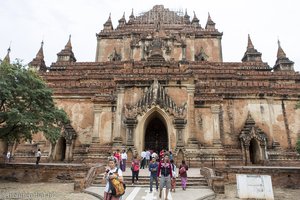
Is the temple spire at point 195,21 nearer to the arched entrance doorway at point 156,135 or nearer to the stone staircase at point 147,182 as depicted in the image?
the arched entrance doorway at point 156,135

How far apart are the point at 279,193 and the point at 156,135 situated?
9902mm

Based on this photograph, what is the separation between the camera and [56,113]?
16.9 meters

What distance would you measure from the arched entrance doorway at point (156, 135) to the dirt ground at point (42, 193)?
7.47 meters

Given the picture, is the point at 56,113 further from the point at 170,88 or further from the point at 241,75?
the point at 241,75

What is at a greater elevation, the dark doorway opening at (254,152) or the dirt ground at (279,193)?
the dark doorway opening at (254,152)

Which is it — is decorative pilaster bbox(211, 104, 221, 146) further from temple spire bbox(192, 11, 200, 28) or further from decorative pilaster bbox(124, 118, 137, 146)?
temple spire bbox(192, 11, 200, 28)

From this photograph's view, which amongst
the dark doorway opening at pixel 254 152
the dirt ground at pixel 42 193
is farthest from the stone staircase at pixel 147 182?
the dark doorway opening at pixel 254 152

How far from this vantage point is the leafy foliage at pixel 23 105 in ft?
48.0

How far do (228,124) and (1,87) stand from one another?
1783 cm

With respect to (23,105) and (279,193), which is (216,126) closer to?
(279,193)

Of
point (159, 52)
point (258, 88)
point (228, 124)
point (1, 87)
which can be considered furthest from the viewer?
point (159, 52)

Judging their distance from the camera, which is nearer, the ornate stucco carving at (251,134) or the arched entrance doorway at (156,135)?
the arched entrance doorway at (156,135)

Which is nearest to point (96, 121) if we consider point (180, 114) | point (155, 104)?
point (155, 104)

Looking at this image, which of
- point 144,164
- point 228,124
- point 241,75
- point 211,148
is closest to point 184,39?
point 241,75
